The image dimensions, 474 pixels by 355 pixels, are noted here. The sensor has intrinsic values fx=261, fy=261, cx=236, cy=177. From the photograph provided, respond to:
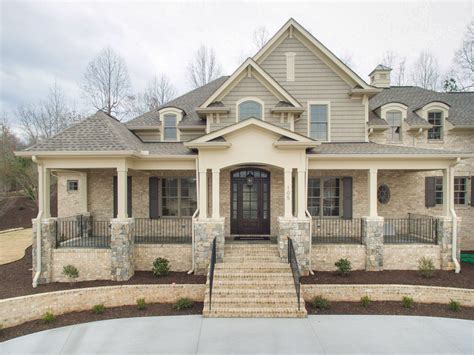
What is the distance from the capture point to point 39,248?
8.77 metres

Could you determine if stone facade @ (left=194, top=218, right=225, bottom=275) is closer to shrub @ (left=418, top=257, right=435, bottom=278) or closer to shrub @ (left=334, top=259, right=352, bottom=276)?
shrub @ (left=334, top=259, right=352, bottom=276)

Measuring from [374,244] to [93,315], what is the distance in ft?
30.1

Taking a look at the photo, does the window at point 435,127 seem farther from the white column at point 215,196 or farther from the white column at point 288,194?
the white column at point 215,196

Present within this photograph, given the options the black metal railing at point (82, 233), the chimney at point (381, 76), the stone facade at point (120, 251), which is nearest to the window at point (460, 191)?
the chimney at point (381, 76)

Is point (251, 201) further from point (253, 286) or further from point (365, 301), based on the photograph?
point (365, 301)

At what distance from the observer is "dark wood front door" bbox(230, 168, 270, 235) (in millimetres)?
11125

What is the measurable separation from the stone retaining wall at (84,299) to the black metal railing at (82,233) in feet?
7.29

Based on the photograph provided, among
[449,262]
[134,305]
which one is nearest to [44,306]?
[134,305]

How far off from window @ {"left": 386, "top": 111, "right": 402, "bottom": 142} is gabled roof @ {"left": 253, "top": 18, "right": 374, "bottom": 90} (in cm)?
240

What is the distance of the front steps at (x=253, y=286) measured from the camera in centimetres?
684

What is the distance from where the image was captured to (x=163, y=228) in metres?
11.4

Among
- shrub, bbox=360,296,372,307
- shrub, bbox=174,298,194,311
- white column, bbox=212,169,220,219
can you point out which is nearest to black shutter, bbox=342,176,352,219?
shrub, bbox=360,296,372,307

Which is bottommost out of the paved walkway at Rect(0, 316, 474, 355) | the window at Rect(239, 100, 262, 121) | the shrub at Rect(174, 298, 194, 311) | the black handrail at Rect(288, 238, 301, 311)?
the paved walkway at Rect(0, 316, 474, 355)

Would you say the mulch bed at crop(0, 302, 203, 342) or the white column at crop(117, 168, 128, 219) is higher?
the white column at crop(117, 168, 128, 219)
